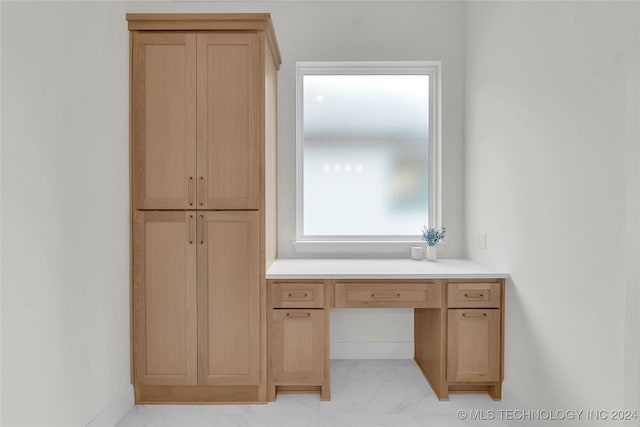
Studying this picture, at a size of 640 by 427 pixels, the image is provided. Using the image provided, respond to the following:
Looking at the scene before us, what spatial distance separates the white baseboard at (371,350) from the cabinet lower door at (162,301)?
1.15 m

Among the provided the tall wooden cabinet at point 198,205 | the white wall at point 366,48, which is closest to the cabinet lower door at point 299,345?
the tall wooden cabinet at point 198,205

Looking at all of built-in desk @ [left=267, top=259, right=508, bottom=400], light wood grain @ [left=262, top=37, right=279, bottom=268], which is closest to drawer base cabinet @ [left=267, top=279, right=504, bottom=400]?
built-in desk @ [left=267, top=259, right=508, bottom=400]

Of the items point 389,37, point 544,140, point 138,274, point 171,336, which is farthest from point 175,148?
point 544,140

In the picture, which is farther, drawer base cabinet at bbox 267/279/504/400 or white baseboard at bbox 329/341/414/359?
white baseboard at bbox 329/341/414/359

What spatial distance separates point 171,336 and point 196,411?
0.46 metres

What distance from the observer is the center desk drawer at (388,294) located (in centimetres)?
247

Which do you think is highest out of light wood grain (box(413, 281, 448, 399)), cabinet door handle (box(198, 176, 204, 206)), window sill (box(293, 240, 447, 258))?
cabinet door handle (box(198, 176, 204, 206))

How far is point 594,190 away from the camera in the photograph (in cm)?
167

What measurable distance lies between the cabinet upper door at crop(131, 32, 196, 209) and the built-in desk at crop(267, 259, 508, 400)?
0.87 metres

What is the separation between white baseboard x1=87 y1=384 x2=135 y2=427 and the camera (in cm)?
211

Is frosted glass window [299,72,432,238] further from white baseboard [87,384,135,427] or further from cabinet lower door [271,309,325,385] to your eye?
white baseboard [87,384,135,427]

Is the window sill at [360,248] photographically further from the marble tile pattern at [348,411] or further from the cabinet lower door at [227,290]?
the marble tile pattern at [348,411]

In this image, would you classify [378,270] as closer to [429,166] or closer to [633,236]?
[429,166]

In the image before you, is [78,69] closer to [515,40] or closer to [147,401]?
[147,401]
